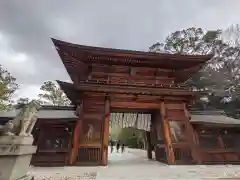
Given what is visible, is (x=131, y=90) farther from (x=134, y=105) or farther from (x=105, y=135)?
(x=105, y=135)

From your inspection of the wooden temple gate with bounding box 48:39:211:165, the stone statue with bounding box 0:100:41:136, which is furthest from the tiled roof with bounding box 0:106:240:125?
the stone statue with bounding box 0:100:41:136

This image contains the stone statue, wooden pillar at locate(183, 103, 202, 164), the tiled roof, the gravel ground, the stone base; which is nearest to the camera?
the stone base

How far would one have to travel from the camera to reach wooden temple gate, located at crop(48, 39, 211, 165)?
Answer: 30.8 ft

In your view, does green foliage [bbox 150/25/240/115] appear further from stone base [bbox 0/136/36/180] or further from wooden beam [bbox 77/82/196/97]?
stone base [bbox 0/136/36/180]

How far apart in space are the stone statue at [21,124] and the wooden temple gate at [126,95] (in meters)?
5.16

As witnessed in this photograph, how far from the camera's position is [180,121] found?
1032 centimetres

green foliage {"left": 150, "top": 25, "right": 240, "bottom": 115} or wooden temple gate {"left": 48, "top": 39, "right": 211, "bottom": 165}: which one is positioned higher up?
green foliage {"left": 150, "top": 25, "right": 240, "bottom": 115}

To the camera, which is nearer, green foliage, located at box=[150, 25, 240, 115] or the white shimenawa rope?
the white shimenawa rope

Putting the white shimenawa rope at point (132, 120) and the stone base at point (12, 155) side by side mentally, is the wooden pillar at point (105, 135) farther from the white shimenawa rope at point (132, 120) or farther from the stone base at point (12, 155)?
the stone base at point (12, 155)

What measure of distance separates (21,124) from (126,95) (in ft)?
22.1

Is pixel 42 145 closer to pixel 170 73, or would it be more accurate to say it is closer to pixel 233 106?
pixel 170 73

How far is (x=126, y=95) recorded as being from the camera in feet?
33.9

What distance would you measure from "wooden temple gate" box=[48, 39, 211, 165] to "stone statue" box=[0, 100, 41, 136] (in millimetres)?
5161

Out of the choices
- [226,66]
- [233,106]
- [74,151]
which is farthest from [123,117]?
[226,66]
